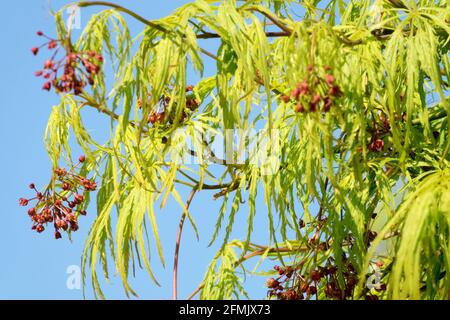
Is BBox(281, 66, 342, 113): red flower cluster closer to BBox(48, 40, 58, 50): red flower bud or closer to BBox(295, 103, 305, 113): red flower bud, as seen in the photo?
BBox(295, 103, 305, 113): red flower bud

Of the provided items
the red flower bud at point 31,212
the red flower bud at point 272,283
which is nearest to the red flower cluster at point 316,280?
the red flower bud at point 272,283

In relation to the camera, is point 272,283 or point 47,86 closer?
point 47,86

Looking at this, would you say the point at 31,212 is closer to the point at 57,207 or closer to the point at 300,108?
the point at 57,207

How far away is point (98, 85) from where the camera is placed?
2602 mm

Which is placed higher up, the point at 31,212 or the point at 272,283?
the point at 31,212

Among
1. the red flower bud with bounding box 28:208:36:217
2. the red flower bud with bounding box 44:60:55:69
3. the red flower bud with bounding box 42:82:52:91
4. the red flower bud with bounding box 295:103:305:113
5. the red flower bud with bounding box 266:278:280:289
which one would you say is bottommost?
the red flower bud with bounding box 266:278:280:289

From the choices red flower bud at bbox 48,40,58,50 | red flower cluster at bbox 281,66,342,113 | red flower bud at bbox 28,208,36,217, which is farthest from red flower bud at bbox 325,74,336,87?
red flower bud at bbox 28,208,36,217

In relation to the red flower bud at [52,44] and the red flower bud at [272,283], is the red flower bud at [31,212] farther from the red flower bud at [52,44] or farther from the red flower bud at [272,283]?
the red flower bud at [52,44]

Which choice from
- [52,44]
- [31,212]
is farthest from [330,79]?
[31,212]

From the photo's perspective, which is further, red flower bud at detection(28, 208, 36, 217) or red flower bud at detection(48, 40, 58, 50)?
red flower bud at detection(28, 208, 36, 217)

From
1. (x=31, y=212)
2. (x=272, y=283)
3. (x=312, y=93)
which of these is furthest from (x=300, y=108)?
(x=31, y=212)

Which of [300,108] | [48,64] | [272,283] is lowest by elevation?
[272,283]
